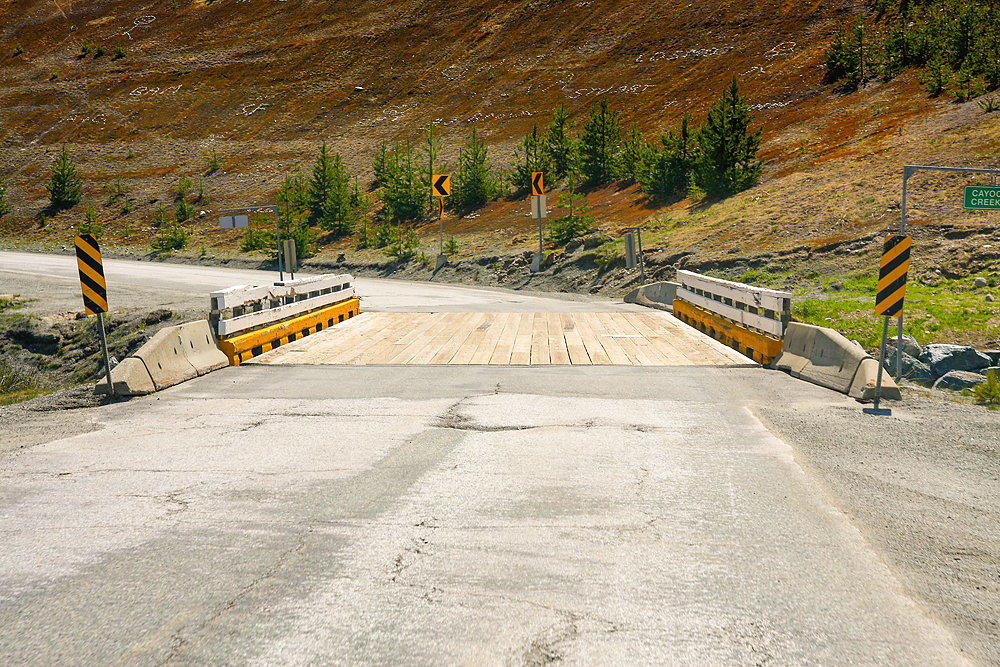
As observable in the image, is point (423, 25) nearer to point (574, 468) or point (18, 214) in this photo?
point (18, 214)

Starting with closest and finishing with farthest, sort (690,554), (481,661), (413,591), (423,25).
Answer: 1. (481,661)
2. (413,591)
3. (690,554)
4. (423,25)

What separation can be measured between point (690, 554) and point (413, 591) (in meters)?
1.59

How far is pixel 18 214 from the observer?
5362cm

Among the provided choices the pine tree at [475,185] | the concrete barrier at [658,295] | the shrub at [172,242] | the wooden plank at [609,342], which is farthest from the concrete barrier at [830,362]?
the shrub at [172,242]

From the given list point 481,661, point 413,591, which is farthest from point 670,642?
point 413,591

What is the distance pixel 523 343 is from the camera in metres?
13.1

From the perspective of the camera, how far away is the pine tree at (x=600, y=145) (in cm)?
4112

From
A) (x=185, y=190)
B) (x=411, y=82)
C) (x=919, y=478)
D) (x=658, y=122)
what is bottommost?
(x=919, y=478)

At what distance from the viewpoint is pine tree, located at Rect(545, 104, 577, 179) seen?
42312 millimetres

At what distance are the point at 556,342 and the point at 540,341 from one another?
1.02 feet

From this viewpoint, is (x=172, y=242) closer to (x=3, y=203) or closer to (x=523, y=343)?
(x=3, y=203)

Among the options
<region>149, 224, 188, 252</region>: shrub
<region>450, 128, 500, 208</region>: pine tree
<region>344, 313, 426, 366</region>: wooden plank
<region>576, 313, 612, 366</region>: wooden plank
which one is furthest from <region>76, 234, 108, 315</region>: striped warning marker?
<region>149, 224, 188, 252</region>: shrub

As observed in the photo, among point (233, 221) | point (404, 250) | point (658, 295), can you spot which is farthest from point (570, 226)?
point (233, 221)

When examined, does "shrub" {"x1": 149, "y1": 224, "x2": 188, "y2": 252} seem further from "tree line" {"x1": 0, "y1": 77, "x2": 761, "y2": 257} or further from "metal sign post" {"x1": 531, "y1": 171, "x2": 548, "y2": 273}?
"metal sign post" {"x1": 531, "y1": 171, "x2": 548, "y2": 273}
